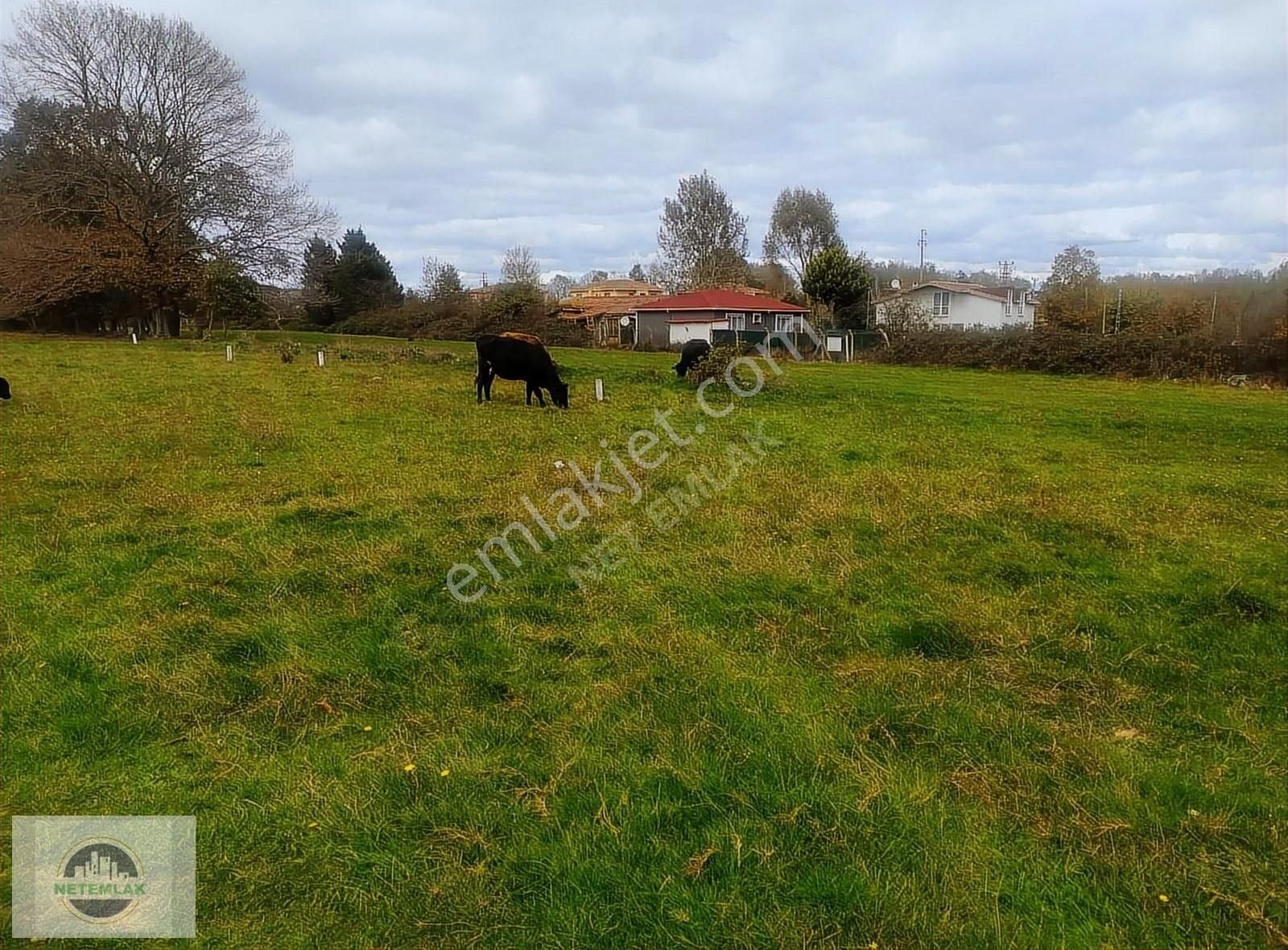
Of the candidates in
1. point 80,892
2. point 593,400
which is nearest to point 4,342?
point 593,400

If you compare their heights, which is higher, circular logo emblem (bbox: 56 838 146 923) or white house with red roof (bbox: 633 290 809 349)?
white house with red roof (bbox: 633 290 809 349)

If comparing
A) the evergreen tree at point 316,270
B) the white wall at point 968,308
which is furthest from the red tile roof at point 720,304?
the evergreen tree at point 316,270

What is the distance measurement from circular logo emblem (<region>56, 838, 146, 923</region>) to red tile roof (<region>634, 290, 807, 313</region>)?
38265 millimetres

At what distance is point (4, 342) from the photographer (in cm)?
2705

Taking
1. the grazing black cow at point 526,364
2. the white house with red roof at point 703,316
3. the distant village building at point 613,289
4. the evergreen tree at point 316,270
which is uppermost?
the distant village building at point 613,289

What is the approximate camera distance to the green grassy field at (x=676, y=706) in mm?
2363

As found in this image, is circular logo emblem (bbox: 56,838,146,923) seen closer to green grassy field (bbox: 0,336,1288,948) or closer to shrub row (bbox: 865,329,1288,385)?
green grassy field (bbox: 0,336,1288,948)

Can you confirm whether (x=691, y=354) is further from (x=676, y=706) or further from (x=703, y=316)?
(x=703, y=316)

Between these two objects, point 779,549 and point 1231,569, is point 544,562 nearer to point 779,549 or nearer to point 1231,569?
point 779,549
